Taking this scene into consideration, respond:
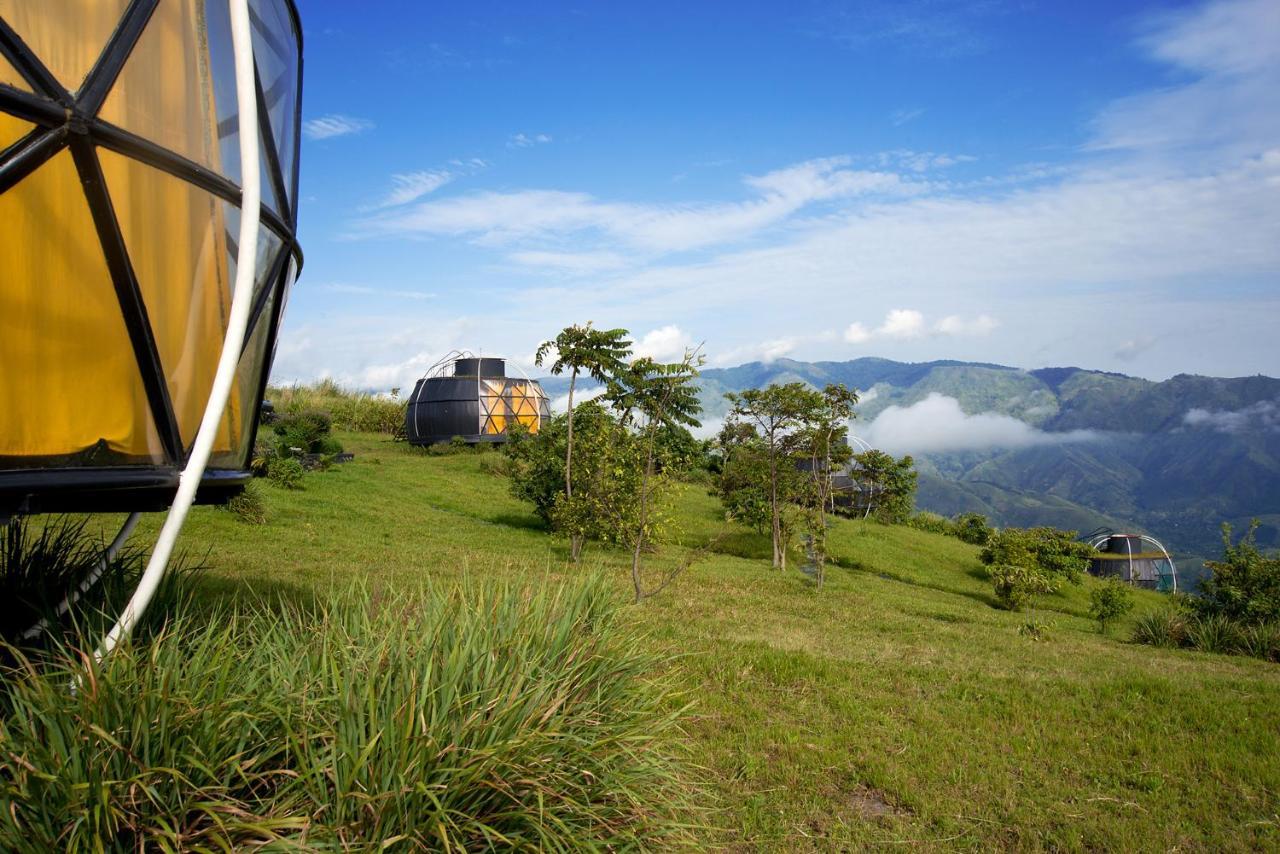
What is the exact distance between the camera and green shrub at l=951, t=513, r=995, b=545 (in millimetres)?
35375

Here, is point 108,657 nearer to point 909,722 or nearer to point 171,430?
point 171,430

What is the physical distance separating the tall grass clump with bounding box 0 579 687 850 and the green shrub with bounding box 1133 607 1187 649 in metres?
14.1

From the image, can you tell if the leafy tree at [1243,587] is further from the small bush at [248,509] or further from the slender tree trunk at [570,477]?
the small bush at [248,509]

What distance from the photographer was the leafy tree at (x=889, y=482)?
123 feet

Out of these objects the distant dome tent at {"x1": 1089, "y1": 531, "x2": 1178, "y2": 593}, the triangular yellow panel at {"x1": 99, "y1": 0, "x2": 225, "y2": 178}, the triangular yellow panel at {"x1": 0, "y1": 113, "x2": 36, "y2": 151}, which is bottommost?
the distant dome tent at {"x1": 1089, "y1": 531, "x2": 1178, "y2": 593}

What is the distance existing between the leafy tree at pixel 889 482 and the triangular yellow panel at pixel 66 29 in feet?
118

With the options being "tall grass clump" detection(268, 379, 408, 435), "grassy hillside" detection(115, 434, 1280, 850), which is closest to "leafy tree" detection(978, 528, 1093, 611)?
"grassy hillside" detection(115, 434, 1280, 850)

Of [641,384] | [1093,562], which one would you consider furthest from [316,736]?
[1093,562]

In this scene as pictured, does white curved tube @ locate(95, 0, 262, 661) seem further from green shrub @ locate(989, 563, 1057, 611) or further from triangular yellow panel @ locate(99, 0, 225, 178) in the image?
green shrub @ locate(989, 563, 1057, 611)

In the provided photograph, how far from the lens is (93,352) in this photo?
132 inches

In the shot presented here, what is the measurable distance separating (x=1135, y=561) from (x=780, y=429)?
28.0m

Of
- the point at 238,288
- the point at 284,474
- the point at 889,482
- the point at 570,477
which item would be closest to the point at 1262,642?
the point at 570,477

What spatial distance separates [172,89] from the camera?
141 inches

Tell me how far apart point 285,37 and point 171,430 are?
2.40 meters
